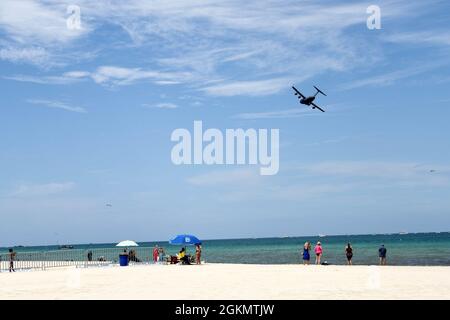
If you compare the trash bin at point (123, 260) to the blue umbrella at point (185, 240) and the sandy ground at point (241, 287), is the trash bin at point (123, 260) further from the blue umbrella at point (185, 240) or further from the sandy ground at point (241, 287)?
the sandy ground at point (241, 287)

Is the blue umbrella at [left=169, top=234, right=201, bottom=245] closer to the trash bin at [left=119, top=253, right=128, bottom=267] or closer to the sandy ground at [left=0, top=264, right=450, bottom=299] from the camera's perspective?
the trash bin at [left=119, top=253, right=128, bottom=267]

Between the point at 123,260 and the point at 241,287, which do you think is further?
the point at 123,260

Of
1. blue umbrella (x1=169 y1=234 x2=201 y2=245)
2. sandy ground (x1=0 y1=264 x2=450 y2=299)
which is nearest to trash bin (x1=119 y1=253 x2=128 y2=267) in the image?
blue umbrella (x1=169 y1=234 x2=201 y2=245)

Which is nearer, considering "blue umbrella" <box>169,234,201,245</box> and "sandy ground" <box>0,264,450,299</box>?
"sandy ground" <box>0,264,450,299</box>

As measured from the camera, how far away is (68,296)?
57.4ft

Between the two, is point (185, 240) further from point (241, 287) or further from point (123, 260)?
point (241, 287)

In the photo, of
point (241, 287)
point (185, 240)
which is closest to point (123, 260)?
point (185, 240)

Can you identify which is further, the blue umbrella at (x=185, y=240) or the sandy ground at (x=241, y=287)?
the blue umbrella at (x=185, y=240)

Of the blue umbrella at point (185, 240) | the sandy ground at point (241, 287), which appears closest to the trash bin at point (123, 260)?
the blue umbrella at point (185, 240)

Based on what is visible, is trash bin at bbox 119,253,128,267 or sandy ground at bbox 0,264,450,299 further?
trash bin at bbox 119,253,128,267

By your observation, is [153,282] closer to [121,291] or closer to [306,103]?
[121,291]
